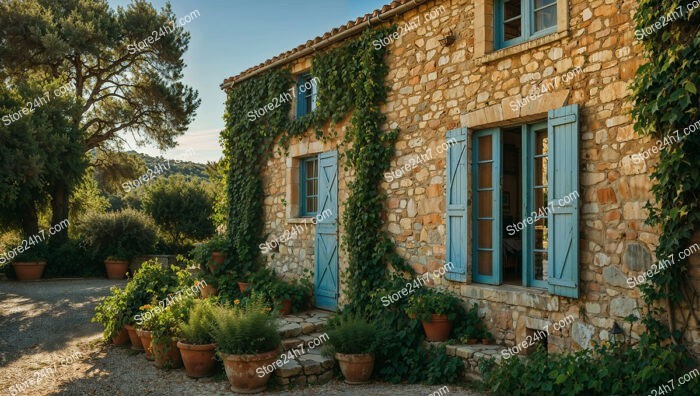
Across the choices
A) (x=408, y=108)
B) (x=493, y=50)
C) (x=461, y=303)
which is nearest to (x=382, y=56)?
(x=408, y=108)

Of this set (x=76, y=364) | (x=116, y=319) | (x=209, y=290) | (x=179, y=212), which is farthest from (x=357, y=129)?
(x=179, y=212)

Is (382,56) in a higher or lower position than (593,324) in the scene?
higher

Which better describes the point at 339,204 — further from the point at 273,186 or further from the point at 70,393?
the point at 70,393

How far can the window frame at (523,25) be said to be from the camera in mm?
5621

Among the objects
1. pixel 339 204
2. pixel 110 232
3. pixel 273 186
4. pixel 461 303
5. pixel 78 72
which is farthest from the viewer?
pixel 78 72

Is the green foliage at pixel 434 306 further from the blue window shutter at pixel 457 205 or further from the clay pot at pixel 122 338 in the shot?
the clay pot at pixel 122 338

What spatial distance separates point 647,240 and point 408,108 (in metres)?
3.34

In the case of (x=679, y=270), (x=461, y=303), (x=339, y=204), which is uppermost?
(x=339, y=204)

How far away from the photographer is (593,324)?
16.6ft

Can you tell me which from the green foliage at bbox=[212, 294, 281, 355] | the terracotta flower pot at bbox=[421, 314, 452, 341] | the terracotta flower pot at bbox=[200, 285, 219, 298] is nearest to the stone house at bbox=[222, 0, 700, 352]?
the terracotta flower pot at bbox=[421, 314, 452, 341]

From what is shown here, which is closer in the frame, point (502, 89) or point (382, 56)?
point (502, 89)

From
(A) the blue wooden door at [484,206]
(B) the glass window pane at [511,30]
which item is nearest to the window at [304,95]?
(A) the blue wooden door at [484,206]

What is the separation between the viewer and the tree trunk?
623 inches

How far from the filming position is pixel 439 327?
20.1 feet
